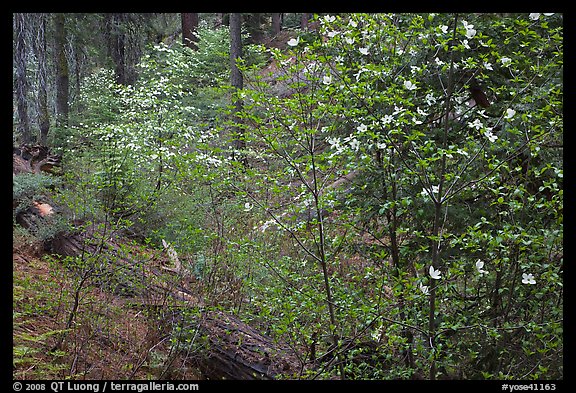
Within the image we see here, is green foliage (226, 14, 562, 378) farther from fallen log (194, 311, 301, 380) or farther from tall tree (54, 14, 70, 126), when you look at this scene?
tall tree (54, 14, 70, 126)

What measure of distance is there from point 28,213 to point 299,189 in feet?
15.9

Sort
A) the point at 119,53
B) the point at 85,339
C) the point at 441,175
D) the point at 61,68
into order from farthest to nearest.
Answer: the point at 119,53
the point at 61,68
the point at 85,339
the point at 441,175

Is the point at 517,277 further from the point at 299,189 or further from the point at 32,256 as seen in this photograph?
the point at 32,256

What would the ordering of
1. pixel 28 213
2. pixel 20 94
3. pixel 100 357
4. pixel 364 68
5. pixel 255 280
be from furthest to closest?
pixel 20 94, pixel 28 213, pixel 255 280, pixel 100 357, pixel 364 68

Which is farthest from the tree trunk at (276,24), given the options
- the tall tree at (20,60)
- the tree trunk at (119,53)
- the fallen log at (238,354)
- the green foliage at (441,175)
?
the fallen log at (238,354)

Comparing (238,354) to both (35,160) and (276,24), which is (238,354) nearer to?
(35,160)

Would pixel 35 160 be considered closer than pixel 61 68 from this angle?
Yes

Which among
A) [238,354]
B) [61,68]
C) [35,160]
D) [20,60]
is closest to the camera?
[238,354]

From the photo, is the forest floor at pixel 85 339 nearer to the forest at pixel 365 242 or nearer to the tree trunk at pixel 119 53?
the forest at pixel 365 242

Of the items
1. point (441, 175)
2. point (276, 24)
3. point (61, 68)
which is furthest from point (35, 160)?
point (276, 24)

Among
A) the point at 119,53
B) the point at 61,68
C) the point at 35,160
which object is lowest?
the point at 35,160
